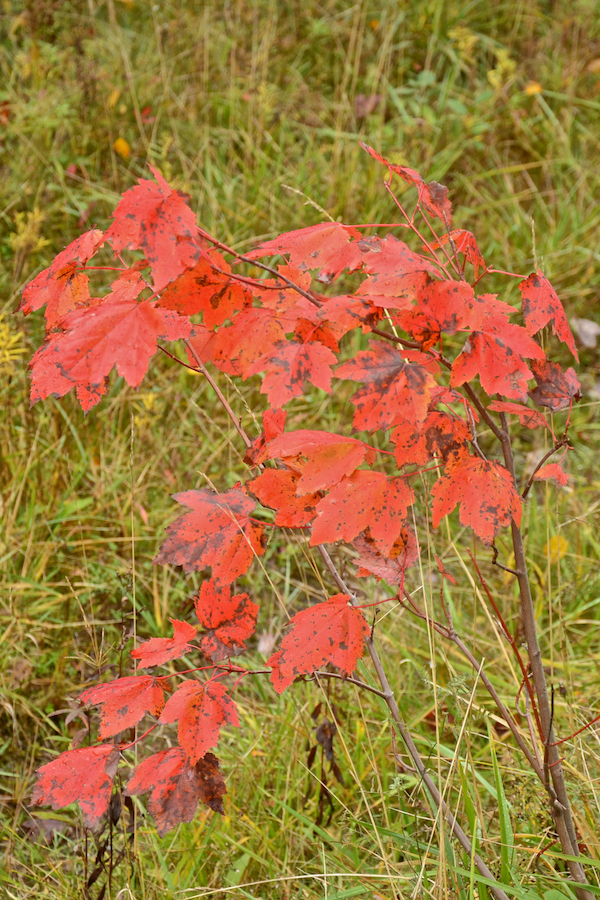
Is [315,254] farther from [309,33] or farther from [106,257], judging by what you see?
[309,33]

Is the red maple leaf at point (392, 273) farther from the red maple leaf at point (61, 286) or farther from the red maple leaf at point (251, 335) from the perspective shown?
the red maple leaf at point (61, 286)

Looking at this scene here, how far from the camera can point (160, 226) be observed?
859mm

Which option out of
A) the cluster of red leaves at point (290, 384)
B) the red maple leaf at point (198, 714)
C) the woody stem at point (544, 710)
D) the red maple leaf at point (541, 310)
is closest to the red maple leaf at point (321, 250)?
the cluster of red leaves at point (290, 384)

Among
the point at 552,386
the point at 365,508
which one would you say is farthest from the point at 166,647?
the point at 552,386

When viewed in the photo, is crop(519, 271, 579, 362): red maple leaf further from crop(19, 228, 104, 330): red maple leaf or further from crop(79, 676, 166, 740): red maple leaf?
crop(79, 676, 166, 740): red maple leaf

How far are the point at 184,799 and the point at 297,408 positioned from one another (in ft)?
5.97

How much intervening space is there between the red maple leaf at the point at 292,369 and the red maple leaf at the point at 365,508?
15cm

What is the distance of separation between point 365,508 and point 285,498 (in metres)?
0.21

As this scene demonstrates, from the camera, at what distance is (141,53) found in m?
4.15

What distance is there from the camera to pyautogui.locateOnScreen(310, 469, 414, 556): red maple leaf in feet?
3.17

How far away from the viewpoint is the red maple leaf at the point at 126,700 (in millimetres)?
1108

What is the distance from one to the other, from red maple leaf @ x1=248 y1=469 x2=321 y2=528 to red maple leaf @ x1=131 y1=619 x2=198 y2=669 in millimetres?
223

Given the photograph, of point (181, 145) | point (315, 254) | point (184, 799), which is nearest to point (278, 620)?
point (184, 799)

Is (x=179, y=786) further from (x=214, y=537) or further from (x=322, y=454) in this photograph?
(x=322, y=454)
